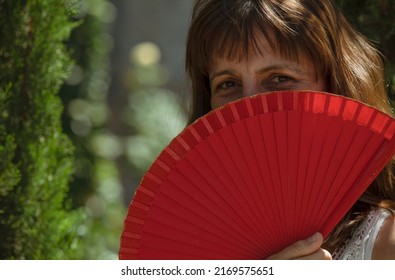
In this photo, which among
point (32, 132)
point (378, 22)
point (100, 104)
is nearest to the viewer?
point (378, 22)

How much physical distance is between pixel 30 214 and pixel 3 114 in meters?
0.39

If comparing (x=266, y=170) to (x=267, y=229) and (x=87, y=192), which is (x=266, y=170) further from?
(x=87, y=192)

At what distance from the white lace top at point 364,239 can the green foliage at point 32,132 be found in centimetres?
136

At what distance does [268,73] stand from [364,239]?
521 millimetres

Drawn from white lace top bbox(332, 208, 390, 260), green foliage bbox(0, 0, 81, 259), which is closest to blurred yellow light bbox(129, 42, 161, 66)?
green foliage bbox(0, 0, 81, 259)

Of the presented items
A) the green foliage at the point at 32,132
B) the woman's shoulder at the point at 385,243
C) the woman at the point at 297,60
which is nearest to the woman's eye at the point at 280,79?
the woman at the point at 297,60

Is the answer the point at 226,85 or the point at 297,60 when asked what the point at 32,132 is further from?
the point at 297,60

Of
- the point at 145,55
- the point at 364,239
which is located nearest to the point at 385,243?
the point at 364,239

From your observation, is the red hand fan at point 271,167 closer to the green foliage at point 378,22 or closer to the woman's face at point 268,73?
the woman's face at point 268,73

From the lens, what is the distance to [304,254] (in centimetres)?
203

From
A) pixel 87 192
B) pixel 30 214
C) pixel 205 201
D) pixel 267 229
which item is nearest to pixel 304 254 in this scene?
pixel 267 229

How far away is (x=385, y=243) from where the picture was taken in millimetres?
2242

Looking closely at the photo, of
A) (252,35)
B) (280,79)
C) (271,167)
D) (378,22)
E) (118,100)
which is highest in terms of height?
(118,100)

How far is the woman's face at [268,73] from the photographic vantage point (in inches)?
94.8
